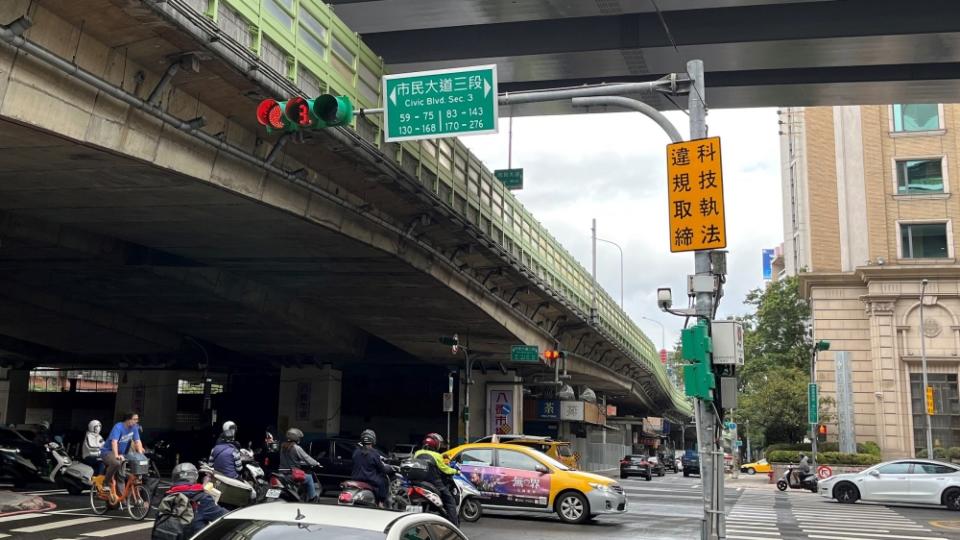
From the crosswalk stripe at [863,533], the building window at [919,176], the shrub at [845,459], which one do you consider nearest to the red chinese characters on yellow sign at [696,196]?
the crosswalk stripe at [863,533]

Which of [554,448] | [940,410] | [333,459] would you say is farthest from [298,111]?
[940,410]

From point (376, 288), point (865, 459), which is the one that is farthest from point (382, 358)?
point (865, 459)

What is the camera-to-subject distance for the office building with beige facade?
41.3 metres

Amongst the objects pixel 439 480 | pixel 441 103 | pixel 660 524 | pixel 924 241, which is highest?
pixel 924 241

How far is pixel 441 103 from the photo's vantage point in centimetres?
1264

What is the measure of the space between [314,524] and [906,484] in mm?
23845

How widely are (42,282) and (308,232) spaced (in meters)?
13.2

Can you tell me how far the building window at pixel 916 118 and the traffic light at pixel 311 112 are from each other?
135ft

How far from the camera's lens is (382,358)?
38500 millimetres

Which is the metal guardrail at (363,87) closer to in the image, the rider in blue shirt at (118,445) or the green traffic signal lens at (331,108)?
the green traffic signal lens at (331,108)

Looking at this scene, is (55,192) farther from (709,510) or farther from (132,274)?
(709,510)

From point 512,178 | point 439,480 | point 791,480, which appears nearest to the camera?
point 439,480

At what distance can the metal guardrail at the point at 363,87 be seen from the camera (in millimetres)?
12906

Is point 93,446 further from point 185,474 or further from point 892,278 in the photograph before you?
point 892,278
